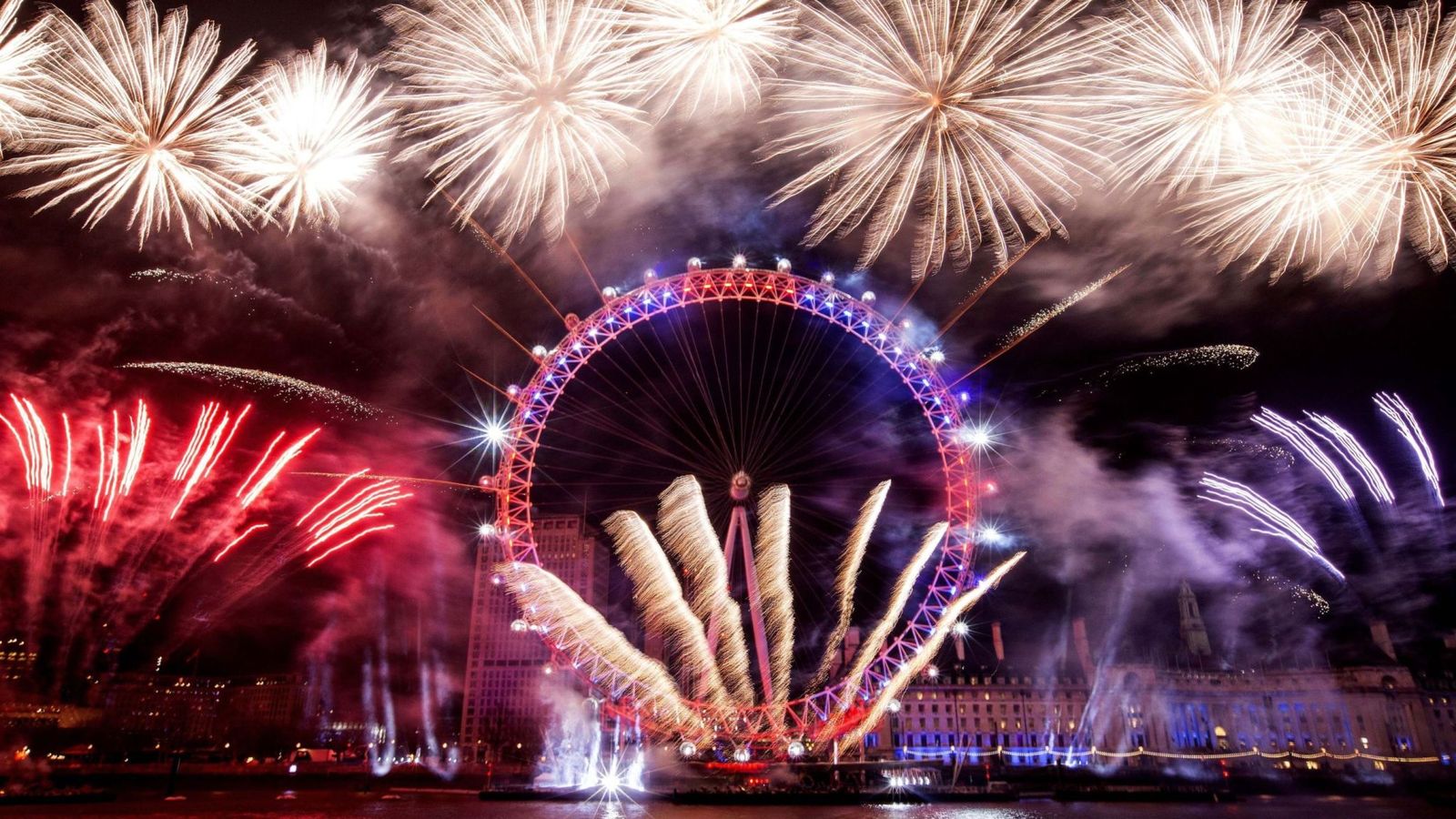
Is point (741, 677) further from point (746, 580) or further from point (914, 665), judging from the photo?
point (914, 665)

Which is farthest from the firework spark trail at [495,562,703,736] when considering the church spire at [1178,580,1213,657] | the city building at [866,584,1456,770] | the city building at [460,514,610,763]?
the church spire at [1178,580,1213,657]

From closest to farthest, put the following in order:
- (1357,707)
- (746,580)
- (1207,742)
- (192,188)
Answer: (192,188) < (746,580) < (1357,707) < (1207,742)

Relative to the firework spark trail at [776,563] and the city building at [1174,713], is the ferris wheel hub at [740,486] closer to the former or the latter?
the firework spark trail at [776,563]

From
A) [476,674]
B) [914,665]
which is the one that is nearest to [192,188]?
[914,665]

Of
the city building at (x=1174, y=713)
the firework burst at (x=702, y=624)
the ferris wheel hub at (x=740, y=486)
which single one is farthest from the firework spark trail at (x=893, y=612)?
the city building at (x=1174, y=713)

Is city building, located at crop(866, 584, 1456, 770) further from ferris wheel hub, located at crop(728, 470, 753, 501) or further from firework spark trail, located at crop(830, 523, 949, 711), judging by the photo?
ferris wheel hub, located at crop(728, 470, 753, 501)

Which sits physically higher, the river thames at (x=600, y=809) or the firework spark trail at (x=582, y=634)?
the firework spark trail at (x=582, y=634)
